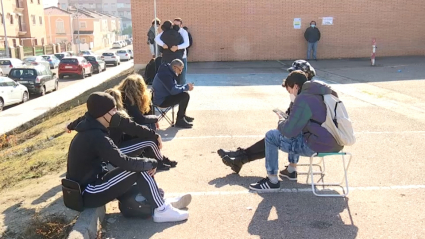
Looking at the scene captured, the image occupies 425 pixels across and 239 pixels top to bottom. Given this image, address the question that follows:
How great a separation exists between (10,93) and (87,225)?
17.4 metres

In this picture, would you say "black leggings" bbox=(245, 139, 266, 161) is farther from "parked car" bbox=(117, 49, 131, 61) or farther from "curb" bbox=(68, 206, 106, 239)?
"parked car" bbox=(117, 49, 131, 61)

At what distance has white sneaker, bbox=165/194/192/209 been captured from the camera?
4213 mm

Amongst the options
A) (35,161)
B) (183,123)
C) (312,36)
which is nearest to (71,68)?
(312,36)

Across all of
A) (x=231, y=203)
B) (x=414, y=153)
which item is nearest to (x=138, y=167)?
(x=231, y=203)

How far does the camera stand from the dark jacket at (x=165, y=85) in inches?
293

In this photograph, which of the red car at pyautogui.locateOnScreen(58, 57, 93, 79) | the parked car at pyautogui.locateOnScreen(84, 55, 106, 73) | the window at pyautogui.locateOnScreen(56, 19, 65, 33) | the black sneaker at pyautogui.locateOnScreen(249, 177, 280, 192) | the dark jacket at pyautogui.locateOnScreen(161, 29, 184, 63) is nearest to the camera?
the black sneaker at pyautogui.locateOnScreen(249, 177, 280, 192)

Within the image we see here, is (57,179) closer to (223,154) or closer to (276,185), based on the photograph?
(223,154)

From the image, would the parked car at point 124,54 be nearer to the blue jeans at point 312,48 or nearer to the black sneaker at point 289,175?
the blue jeans at point 312,48

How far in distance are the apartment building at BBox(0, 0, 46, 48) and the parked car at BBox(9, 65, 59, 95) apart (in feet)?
99.8

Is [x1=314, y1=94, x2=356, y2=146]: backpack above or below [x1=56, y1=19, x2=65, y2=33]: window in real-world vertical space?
below

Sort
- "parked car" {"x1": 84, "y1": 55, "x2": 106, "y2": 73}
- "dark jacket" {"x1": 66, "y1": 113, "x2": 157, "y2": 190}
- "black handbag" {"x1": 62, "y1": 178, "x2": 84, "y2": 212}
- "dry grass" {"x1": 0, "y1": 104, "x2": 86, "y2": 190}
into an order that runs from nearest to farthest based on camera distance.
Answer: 1. "dark jacket" {"x1": 66, "y1": 113, "x2": 157, "y2": 190}
2. "black handbag" {"x1": 62, "y1": 178, "x2": 84, "y2": 212}
3. "dry grass" {"x1": 0, "y1": 104, "x2": 86, "y2": 190}
4. "parked car" {"x1": 84, "y1": 55, "x2": 106, "y2": 73}

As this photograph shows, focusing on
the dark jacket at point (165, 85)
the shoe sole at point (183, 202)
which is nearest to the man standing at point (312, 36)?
the dark jacket at point (165, 85)

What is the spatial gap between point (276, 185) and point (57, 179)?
2.83 m

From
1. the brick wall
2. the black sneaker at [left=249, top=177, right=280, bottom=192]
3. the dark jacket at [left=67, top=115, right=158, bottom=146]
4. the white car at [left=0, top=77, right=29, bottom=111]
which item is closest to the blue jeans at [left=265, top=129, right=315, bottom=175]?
the black sneaker at [left=249, top=177, right=280, bottom=192]
